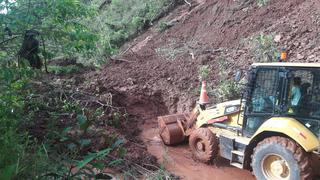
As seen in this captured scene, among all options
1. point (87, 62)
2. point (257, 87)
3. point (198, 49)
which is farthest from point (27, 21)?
point (87, 62)

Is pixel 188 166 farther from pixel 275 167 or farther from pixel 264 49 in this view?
pixel 264 49

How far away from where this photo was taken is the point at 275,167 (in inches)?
219

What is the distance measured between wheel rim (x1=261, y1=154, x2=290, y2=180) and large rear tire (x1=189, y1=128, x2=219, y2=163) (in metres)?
1.24

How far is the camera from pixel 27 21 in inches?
163

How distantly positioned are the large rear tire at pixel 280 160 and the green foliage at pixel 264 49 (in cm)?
436

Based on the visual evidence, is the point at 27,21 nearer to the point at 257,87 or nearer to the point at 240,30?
the point at 257,87

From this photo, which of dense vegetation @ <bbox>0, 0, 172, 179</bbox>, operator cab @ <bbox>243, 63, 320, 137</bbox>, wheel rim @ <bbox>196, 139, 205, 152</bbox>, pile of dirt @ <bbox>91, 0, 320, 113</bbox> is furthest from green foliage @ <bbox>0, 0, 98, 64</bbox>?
pile of dirt @ <bbox>91, 0, 320, 113</bbox>

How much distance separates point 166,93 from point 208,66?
4.93 ft

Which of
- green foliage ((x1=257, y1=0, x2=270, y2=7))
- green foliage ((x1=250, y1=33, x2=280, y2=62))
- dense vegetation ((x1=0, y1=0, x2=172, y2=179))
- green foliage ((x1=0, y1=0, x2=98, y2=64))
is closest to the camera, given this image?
dense vegetation ((x1=0, y1=0, x2=172, y2=179))

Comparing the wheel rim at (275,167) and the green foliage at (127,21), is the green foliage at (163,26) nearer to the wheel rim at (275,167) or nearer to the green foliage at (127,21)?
the green foliage at (127,21)

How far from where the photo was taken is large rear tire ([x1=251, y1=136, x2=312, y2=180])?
5.14 meters

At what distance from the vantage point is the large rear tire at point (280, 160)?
5.14 meters

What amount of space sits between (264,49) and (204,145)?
423 centimetres

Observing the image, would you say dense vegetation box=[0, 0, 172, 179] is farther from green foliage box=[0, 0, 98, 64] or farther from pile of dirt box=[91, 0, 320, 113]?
pile of dirt box=[91, 0, 320, 113]
